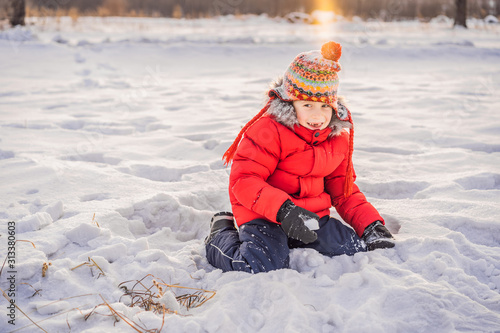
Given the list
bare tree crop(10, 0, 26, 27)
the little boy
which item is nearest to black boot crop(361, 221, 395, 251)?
the little boy

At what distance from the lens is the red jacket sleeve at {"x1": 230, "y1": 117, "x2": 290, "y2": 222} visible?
81.6 inches

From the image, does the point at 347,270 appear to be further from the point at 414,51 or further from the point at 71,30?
the point at 71,30

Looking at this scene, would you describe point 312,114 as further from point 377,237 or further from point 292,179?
point 377,237

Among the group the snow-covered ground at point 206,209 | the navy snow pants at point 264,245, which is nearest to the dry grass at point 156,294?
the snow-covered ground at point 206,209

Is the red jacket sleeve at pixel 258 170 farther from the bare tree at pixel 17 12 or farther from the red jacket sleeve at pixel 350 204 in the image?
the bare tree at pixel 17 12

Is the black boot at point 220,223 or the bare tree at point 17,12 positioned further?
the bare tree at point 17,12

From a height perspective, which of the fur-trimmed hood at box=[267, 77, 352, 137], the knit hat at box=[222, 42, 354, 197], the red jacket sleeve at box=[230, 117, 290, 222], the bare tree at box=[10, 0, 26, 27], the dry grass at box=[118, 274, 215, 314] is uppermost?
the bare tree at box=[10, 0, 26, 27]

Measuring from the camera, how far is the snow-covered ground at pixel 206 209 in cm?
169

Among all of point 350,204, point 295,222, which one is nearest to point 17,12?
point 350,204

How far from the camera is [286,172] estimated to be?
90.9 inches

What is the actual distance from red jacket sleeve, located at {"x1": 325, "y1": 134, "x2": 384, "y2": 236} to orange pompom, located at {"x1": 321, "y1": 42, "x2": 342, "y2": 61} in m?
0.60

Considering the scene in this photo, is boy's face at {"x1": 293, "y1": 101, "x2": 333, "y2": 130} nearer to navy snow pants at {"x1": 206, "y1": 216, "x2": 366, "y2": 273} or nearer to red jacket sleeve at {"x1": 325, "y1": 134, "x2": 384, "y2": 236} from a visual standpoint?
red jacket sleeve at {"x1": 325, "y1": 134, "x2": 384, "y2": 236}

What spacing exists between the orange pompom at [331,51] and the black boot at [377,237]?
3.04 feet

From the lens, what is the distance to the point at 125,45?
9844mm
